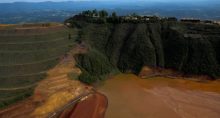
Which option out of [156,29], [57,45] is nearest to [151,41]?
[156,29]

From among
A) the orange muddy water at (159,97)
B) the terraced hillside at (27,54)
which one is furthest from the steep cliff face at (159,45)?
the terraced hillside at (27,54)

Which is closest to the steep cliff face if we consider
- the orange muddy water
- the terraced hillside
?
the orange muddy water

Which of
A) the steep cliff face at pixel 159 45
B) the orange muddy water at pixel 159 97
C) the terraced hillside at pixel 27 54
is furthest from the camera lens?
the steep cliff face at pixel 159 45

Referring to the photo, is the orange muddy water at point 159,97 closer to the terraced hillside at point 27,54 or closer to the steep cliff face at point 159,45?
the steep cliff face at point 159,45

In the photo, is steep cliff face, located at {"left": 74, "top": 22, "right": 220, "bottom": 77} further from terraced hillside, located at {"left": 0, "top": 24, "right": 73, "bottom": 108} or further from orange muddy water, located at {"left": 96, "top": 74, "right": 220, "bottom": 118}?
terraced hillside, located at {"left": 0, "top": 24, "right": 73, "bottom": 108}

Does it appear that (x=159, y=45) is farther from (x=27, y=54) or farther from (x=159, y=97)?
(x=27, y=54)
